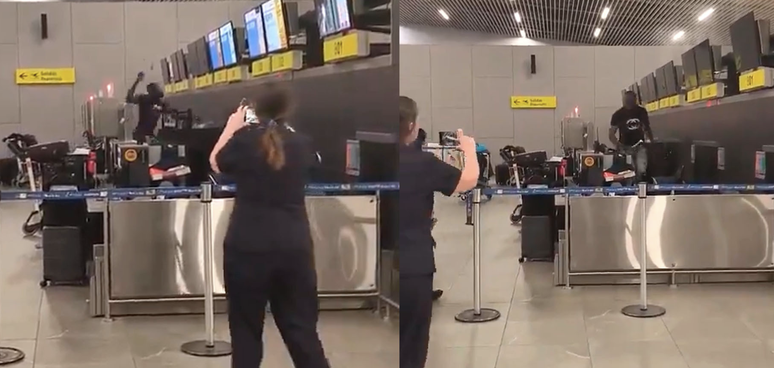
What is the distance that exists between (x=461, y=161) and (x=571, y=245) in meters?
2.37

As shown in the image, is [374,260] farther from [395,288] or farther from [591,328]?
[591,328]

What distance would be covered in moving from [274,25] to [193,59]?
324 mm

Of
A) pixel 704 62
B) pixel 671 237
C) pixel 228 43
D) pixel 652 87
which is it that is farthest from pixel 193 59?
pixel 704 62

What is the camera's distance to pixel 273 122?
278 centimetres

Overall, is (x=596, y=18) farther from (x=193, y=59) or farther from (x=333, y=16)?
(x=193, y=59)

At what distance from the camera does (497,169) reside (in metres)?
5.73

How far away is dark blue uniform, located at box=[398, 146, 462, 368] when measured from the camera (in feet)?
10.9

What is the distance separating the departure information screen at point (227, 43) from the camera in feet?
9.71

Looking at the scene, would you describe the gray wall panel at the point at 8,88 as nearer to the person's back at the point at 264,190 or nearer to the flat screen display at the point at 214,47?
the flat screen display at the point at 214,47

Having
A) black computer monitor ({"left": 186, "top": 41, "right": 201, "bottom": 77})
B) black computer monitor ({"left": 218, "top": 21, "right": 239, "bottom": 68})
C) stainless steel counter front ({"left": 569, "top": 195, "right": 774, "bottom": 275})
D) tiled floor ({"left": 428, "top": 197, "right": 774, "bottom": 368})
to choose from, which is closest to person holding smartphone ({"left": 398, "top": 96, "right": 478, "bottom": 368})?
black computer monitor ({"left": 218, "top": 21, "right": 239, "bottom": 68})

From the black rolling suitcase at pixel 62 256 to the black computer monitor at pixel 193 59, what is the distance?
2.85 feet

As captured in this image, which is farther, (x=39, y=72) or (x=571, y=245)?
(x=571, y=245)

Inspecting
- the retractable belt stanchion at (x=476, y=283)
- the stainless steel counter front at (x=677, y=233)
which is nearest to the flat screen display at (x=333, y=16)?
the retractable belt stanchion at (x=476, y=283)

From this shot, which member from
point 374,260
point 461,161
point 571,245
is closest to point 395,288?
point 374,260
